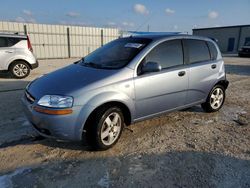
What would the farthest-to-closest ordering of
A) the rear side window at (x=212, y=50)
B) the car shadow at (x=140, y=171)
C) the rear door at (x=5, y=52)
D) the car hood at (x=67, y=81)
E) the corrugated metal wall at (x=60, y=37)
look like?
the corrugated metal wall at (x=60, y=37), the rear door at (x=5, y=52), the rear side window at (x=212, y=50), the car hood at (x=67, y=81), the car shadow at (x=140, y=171)

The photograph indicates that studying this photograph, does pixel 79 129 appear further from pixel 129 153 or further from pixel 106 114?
pixel 129 153

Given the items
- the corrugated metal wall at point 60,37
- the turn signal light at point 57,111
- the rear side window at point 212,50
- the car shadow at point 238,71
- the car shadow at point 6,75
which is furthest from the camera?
the corrugated metal wall at point 60,37

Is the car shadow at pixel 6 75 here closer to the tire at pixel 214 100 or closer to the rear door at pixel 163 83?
the rear door at pixel 163 83

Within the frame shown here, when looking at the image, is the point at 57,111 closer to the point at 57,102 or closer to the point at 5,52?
the point at 57,102

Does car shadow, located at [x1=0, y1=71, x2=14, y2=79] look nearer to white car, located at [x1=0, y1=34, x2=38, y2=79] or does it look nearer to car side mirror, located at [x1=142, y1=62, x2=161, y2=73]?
white car, located at [x1=0, y1=34, x2=38, y2=79]

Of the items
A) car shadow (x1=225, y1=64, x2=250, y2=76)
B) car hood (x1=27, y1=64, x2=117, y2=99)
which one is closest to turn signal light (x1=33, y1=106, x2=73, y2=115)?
car hood (x1=27, y1=64, x2=117, y2=99)

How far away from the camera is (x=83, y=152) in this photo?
331cm

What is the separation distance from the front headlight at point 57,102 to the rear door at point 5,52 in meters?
6.73

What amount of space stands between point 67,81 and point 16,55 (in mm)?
6597

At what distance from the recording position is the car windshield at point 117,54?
12.1ft

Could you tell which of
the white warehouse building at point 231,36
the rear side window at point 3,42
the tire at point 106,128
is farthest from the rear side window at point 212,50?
the white warehouse building at point 231,36

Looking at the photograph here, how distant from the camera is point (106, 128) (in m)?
3.32

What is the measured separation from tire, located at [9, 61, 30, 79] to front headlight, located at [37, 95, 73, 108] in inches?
264

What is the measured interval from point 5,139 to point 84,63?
70.3 inches
